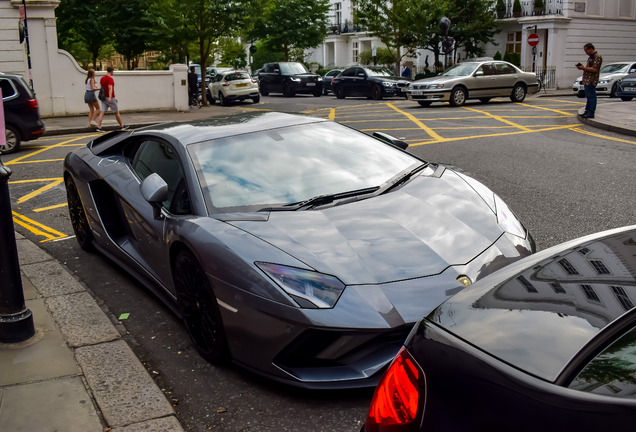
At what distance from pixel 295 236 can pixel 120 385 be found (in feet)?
3.87

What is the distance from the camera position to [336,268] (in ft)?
10.1

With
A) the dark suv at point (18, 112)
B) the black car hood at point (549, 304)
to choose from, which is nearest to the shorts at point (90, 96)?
the dark suv at point (18, 112)

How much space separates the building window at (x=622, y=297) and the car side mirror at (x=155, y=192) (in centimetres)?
284

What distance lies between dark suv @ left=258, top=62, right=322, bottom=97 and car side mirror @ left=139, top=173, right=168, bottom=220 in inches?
1131

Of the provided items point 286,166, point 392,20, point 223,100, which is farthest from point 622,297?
point 392,20

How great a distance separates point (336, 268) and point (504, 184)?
5.40 meters

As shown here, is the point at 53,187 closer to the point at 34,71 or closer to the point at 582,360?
the point at 582,360

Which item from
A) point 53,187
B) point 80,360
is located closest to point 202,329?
point 80,360

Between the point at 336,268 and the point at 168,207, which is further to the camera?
the point at 168,207

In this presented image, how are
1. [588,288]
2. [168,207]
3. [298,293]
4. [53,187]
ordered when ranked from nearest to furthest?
[588,288]
[298,293]
[168,207]
[53,187]

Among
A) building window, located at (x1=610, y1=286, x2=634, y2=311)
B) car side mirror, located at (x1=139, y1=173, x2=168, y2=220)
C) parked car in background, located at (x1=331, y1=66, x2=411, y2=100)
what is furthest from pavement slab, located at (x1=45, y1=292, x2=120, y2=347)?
parked car in background, located at (x1=331, y1=66, x2=411, y2=100)

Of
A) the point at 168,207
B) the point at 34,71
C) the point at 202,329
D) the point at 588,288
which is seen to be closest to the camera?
the point at 588,288

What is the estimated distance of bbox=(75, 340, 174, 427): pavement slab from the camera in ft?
10.0

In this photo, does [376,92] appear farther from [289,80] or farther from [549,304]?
[549,304]
